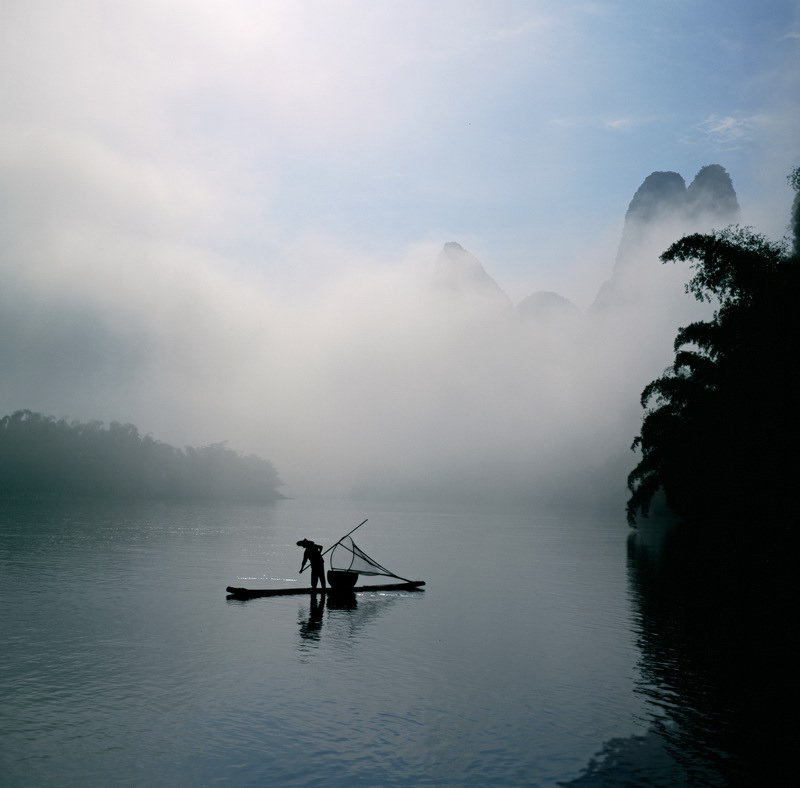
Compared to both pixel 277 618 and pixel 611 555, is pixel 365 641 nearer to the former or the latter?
pixel 277 618

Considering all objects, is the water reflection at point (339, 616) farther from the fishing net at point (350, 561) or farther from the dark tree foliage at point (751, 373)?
the dark tree foliage at point (751, 373)

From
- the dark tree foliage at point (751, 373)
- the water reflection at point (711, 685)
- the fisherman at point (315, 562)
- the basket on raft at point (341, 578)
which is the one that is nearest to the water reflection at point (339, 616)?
the basket on raft at point (341, 578)

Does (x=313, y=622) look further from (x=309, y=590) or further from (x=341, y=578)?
(x=309, y=590)

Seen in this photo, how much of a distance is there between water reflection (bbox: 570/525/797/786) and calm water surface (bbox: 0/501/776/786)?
0.12 m

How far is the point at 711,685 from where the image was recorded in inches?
741

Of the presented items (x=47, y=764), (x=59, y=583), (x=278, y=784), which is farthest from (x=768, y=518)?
(x=59, y=583)

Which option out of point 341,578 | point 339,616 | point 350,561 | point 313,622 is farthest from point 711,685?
point 350,561

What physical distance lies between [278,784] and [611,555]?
204 ft

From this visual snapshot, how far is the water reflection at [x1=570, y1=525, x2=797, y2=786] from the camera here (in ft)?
42.4

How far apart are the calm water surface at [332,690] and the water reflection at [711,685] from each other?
0.12m

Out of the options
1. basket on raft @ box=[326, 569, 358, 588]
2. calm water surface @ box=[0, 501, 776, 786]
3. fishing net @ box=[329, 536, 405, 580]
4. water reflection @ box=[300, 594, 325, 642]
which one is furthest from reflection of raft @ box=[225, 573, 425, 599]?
fishing net @ box=[329, 536, 405, 580]

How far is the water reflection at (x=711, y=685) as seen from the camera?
1294 cm

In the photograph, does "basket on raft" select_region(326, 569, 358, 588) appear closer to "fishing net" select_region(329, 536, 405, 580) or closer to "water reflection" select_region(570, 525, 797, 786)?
"fishing net" select_region(329, 536, 405, 580)

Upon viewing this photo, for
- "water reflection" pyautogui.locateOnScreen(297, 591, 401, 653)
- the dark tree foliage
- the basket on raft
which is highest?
the dark tree foliage
